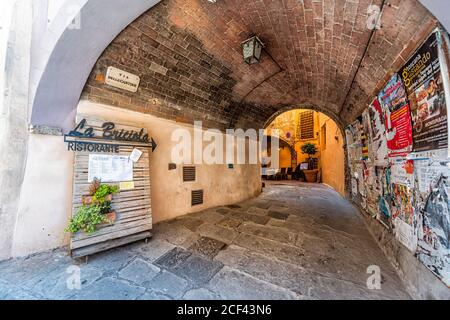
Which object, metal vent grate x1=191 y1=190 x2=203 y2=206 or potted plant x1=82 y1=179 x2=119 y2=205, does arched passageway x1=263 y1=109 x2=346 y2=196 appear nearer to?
metal vent grate x1=191 y1=190 x2=203 y2=206

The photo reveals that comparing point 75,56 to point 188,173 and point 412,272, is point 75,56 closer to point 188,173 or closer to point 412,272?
point 188,173

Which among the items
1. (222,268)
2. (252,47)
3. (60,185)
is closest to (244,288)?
(222,268)

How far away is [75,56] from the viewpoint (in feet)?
8.22

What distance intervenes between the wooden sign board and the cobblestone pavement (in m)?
0.18

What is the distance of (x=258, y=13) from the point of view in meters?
2.52

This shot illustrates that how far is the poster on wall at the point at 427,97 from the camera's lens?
1453 millimetres

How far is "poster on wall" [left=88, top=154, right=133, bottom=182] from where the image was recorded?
2.80 metres

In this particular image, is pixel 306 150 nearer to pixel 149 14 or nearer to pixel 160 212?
pixel 160 212

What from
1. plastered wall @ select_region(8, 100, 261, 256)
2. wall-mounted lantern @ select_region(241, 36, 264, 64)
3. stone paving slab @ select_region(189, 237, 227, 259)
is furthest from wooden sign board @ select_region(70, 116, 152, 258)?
Answer: wall-mounted lantern @ select_region(241, 36, 264, 64)

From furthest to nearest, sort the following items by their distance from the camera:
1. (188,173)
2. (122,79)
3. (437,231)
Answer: (188,173), (122,79), (437,231)

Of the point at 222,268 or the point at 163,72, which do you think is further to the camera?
the point at 163,72

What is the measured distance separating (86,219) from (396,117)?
4617 millimetres

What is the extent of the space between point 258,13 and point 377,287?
4020 millimetres

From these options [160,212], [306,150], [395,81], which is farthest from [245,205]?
[306,150]
